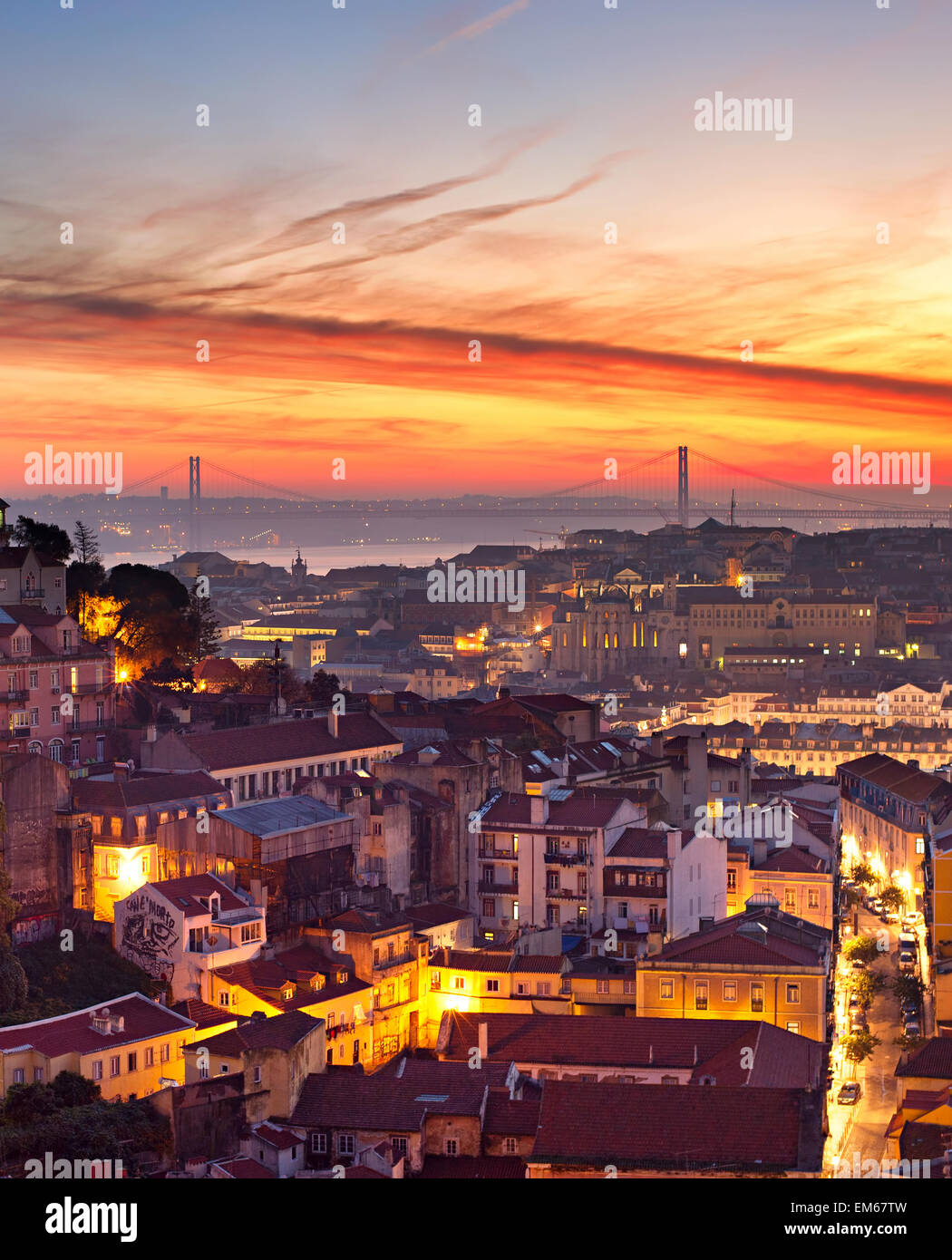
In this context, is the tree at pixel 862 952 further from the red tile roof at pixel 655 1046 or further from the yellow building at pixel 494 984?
the red tile roof at pixel 655 1046

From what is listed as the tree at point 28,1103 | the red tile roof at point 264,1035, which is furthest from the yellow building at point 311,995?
the tree at point 28,1103

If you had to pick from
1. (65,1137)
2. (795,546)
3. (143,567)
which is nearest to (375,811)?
(65,1137)

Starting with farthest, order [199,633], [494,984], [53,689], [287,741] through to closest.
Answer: [199,633] < [287,741] < [53,689] < [494,984]

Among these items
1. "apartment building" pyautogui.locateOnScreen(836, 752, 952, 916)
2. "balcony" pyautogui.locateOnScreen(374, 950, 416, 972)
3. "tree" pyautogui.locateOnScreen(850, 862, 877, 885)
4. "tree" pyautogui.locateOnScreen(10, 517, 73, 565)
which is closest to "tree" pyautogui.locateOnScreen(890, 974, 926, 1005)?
"apartment building" pyautogui.locateOnScreen(836, 752, 952, 916)

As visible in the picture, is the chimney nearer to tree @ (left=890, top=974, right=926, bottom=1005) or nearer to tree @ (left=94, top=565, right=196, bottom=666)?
tree @ (left=890, top=974, right=926, bottom=1005)
